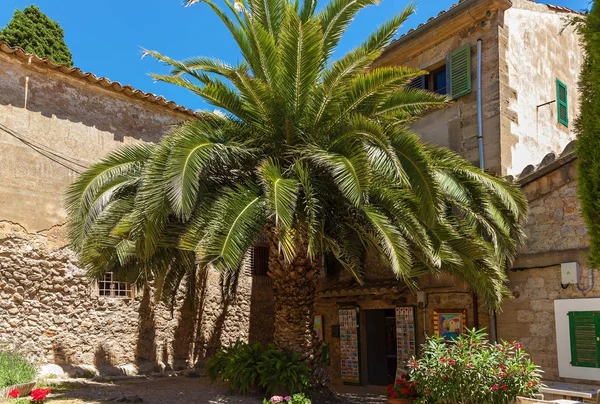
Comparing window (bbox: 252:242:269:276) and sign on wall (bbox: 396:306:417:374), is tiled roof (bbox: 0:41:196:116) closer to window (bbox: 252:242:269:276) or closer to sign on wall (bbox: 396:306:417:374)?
window (bbox: 252:242:269:276)

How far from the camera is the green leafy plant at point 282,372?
9.72m

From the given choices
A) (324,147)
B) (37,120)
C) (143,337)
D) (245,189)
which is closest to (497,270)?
(324,147)

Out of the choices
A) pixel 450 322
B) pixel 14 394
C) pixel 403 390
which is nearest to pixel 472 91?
pixel 450 322

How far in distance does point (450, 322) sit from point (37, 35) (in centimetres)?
1555

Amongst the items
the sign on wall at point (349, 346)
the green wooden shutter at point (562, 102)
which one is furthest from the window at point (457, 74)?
the sign on wall at point (349, 346)

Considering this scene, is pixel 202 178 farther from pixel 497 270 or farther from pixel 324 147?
pixel 497 270

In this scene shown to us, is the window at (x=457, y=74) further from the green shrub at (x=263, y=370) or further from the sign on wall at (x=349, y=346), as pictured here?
the green shrub at (x=263, y=370)

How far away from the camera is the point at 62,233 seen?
1295 cm

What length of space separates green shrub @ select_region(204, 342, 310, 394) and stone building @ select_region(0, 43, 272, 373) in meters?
3.54

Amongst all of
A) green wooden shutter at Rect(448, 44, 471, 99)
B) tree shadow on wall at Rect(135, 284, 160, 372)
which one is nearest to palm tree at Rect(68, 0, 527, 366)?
green wooden shutter at Rect(448, 44, 471, 99)

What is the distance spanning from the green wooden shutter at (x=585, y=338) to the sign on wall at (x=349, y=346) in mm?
5261

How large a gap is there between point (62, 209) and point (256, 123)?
5.86m

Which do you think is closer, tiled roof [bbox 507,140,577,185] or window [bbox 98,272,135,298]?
tiled roof [bbox 507,140,577,185]

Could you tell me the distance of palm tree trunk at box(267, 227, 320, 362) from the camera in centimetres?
1030
